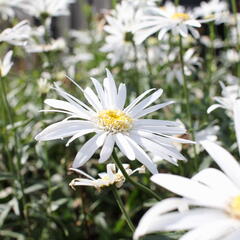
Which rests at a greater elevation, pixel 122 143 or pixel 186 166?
pixel 122 143

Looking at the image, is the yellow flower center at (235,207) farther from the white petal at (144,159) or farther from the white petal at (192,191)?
the white petal at (144,159)

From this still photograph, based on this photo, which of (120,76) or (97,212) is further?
(120,76)

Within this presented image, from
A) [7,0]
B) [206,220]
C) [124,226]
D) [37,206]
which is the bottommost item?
[124,226]

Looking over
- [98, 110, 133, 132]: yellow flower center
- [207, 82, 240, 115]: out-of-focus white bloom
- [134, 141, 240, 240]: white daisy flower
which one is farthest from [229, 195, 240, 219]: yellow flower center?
[207, 82, 240, 115]: out-of-focus white bloom

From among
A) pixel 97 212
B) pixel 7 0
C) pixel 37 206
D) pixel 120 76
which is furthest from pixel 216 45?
pixel 37 206

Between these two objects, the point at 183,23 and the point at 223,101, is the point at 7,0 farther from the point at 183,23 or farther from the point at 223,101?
the point at 223,101

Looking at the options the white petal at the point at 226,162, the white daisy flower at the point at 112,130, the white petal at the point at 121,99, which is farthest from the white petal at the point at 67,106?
the white petal at the point at 226,162

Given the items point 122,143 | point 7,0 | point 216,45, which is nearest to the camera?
point 122,143

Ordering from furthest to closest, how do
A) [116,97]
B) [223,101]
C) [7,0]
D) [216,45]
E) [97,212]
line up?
[216,45] < [7,0] < [97,212] < [223,101] < [116,97]
